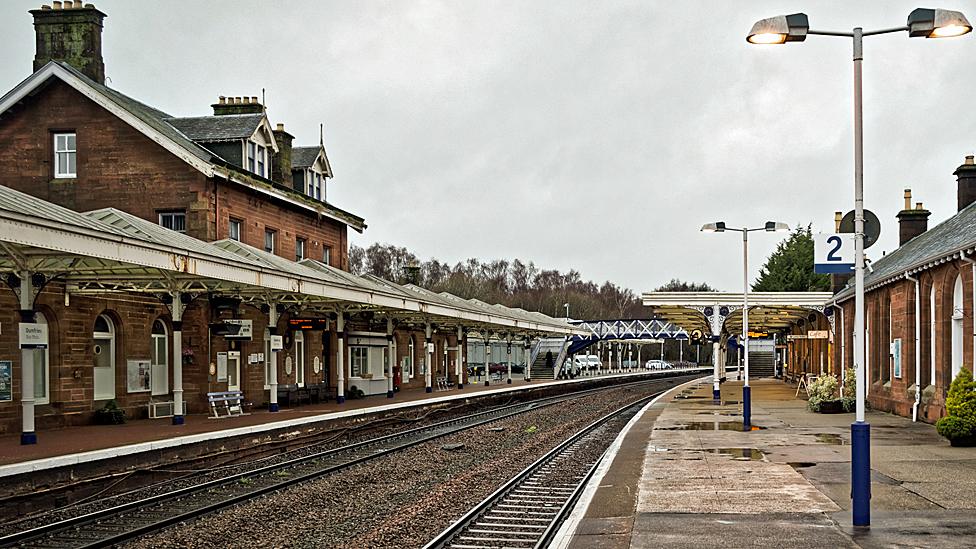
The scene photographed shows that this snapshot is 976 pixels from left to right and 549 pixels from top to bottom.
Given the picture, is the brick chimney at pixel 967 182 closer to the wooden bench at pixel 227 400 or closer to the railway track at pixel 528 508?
the railway track at pixel 528 508

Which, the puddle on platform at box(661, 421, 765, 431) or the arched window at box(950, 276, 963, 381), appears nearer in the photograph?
the arched window at box(950, 276, 963, 381)

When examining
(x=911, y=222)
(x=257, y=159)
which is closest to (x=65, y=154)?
(x=257, y=159)

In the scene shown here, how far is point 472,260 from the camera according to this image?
143 m

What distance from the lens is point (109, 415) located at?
71.8 feet

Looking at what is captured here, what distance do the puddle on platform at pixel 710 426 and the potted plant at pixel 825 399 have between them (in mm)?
3839

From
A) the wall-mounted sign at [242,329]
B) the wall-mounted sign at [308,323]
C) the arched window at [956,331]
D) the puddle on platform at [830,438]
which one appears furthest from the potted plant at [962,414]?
the wall-mounted sign at [308,323]

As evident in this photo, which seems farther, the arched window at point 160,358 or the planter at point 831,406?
the planter at point 831,406

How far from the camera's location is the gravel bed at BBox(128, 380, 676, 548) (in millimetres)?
10984

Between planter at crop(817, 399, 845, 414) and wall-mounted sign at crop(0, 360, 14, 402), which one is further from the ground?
wall-mounted sign at crop(0, 360, 14, 402)

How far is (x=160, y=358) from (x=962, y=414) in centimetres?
1818

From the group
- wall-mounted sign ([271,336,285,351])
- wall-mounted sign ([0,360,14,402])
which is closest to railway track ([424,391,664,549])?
wall-mounted sign ([271,336,285,351])

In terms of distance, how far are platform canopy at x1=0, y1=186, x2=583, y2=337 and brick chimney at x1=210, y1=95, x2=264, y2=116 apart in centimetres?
676

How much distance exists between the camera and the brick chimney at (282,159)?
3369cm

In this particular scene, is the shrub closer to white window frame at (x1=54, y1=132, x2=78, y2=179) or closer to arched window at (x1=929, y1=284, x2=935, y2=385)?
arched window at (x1=929, y1=284, x2=935, y2=385)
